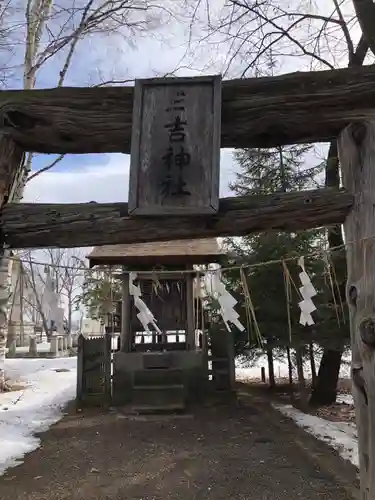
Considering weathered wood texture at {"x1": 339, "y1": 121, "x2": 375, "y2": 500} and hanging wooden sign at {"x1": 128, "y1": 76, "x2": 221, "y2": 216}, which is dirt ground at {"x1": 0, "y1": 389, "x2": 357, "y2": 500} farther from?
hanging wooden sign at {"x1": 128, "y1": 76, "x2": 221, "y2": 216}

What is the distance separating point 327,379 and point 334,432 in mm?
1879

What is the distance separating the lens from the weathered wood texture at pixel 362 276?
305 centimetres

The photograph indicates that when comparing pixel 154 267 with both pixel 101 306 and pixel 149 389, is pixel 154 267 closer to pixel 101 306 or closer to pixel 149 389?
pixel 149 389

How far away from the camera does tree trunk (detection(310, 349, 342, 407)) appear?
8.92 meters

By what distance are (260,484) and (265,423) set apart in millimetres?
3038

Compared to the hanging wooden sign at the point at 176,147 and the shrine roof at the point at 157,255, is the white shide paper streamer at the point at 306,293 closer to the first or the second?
the hanging wooden sign at the point at 176,147

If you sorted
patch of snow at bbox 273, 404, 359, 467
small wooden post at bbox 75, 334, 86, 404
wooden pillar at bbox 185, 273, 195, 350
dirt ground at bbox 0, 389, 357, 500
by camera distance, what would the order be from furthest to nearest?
wooden pillar at bbox 185, 273, 195, 350
small wooden post at bbox 75, 334, 86, 404
patch of snow at bbox 273, 404, 359, 467
dirt ground at bbox 0, 389, 357, 500

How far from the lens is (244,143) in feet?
12.3

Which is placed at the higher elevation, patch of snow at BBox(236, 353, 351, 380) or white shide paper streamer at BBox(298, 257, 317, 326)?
white shide paper streamer at BBox(298, 257, 317, 326)

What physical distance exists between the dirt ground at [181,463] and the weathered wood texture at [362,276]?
2.01 metres

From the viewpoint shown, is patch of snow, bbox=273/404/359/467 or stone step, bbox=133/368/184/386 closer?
patch of snow, bbox=273/404/359/467

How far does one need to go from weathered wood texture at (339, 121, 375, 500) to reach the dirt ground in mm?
2014

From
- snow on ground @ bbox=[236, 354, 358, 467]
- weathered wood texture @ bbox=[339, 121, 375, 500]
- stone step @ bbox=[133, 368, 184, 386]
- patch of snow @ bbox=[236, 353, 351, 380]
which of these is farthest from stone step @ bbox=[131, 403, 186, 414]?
weathered wood texture @ bbox=[339, 121, 375, 500]

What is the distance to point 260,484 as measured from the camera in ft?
16.9
